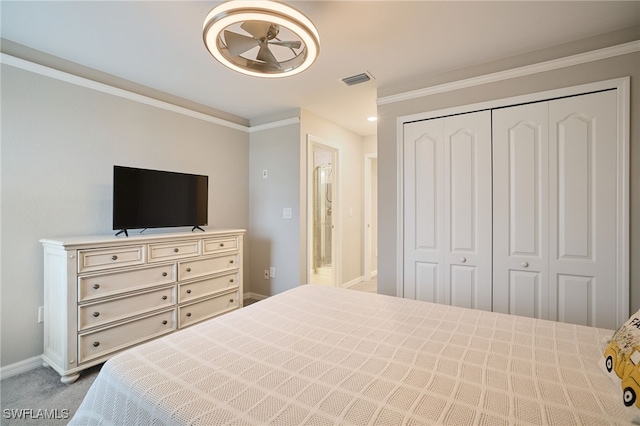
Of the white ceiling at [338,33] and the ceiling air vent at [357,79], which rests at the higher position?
the ceiling air vent at [357,79]

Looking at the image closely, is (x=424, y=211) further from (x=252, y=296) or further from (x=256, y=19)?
(x=252, y=296)

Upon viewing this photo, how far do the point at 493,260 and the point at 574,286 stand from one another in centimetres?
53

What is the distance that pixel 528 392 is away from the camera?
2.82 ft

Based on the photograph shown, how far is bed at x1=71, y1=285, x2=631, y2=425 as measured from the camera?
77 centimetres

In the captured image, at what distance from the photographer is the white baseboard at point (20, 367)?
6.53 feet

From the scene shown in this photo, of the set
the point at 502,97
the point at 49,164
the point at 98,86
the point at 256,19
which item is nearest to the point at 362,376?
the point at 256,19

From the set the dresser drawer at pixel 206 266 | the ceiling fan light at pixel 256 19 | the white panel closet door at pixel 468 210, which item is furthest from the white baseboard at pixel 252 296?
the ceiling fan light at pixel 256 19

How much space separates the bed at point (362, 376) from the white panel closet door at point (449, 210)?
104 cm

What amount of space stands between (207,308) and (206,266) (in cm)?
44

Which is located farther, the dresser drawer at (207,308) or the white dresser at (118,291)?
the dresser drawer at (207,308)

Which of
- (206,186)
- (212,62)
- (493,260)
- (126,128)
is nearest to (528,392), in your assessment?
(493,260)

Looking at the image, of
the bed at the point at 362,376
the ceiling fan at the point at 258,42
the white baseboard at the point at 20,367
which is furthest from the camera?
the white baseboard at the point at 20,367

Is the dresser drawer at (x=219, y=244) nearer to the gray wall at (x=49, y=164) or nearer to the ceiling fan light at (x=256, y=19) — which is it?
the gray wall at (x=49, y=164)

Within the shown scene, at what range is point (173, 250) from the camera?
2.54 m
